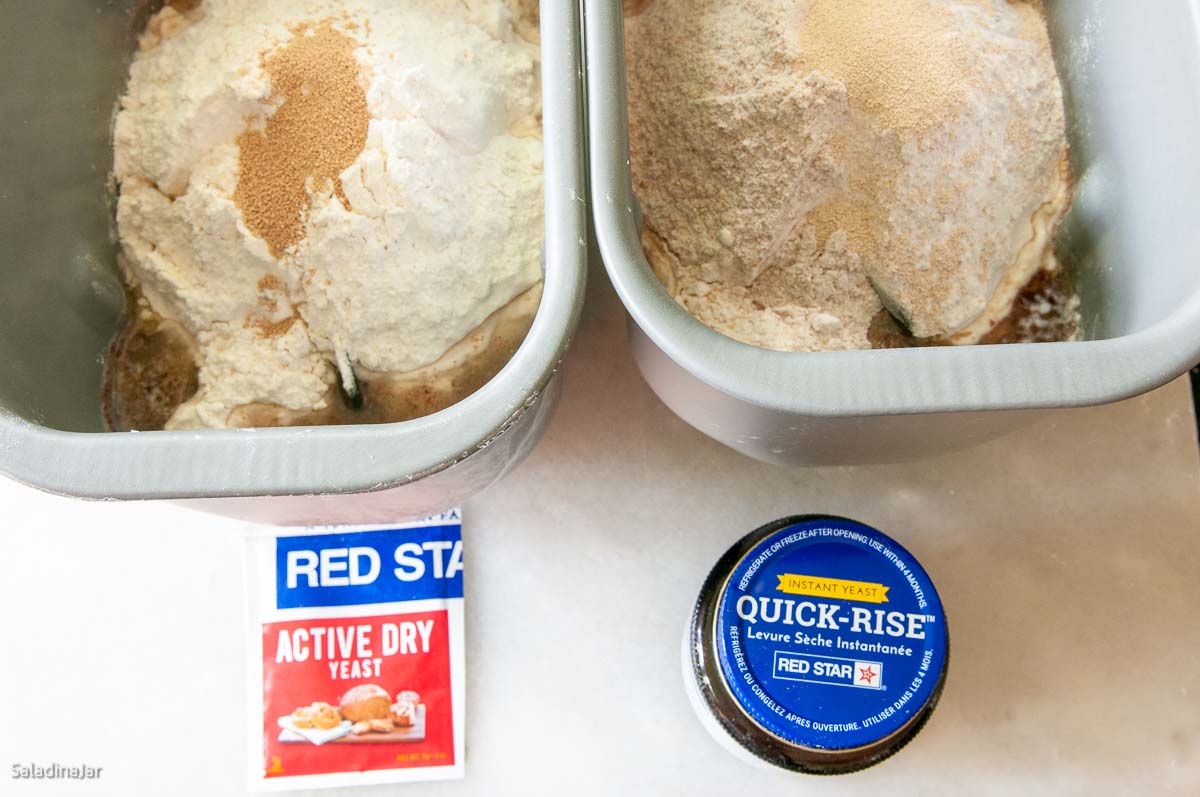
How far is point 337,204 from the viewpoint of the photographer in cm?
58

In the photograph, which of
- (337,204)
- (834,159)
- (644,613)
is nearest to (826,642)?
(644,613)

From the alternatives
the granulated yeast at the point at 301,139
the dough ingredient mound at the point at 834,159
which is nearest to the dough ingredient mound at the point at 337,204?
the granulated yeast at the point at 301,139

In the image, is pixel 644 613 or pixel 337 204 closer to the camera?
pixel 337 204

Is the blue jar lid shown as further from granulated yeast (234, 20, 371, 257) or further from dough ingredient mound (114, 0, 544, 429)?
granulated yeast (234, 20, 371, 257)

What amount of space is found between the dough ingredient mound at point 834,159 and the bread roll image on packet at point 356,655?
292 mm

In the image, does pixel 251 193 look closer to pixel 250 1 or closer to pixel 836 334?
pixel 250 1

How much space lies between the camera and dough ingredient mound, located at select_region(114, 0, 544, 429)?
590mm

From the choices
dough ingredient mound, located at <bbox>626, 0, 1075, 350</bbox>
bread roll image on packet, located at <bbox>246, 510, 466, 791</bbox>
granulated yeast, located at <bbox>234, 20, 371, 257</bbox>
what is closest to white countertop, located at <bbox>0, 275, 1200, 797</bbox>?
bread roll image on packet, located at <bbox>246, 510, 466, 791</bbox>

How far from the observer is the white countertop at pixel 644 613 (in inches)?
26.8

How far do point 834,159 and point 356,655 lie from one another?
0.50 metres

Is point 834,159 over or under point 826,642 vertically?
over

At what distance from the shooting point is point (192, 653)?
2.27 ft

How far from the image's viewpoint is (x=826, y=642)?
0.60m

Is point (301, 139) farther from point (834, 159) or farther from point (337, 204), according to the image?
point (834, 159)
